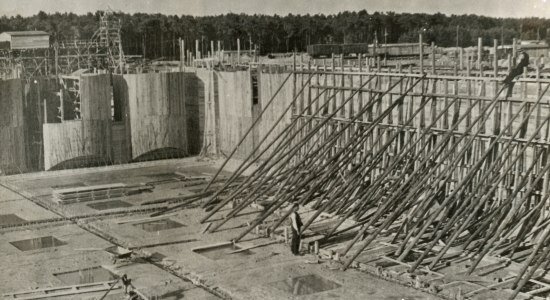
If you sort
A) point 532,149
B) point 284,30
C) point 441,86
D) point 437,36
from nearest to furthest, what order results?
point 532,149 < point 441,86 < point 437,36 < point 284,30

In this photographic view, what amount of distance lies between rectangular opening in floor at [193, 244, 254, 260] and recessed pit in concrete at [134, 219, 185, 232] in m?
3.17

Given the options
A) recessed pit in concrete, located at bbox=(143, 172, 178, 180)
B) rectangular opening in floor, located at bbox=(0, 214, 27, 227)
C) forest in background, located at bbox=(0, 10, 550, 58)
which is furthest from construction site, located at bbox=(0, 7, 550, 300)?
forest in background, located at bbox=(0, 10, 550, 58)

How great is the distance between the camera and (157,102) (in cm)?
3734

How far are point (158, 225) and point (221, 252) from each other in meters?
4.25

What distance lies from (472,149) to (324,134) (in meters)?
7.14

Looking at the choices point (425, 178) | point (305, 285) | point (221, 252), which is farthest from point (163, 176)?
point (305, 285)

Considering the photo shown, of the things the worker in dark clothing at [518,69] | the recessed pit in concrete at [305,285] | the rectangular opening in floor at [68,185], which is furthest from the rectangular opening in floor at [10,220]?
the worker in dark clothing at [518,69]

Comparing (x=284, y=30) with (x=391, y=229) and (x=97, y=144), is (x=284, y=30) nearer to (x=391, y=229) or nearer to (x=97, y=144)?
(x=97, y=144)

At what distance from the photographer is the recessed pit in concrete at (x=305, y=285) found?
703 inches

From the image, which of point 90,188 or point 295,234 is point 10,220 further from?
point 295,234

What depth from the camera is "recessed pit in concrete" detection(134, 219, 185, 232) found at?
24453 millimetres

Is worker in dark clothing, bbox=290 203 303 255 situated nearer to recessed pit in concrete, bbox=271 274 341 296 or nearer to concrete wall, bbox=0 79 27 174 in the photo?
recessed pit in concrete, bbox=271 274 341 296

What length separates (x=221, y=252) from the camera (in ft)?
70.2

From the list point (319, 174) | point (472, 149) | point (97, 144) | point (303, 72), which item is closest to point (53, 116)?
point (97, 144)
